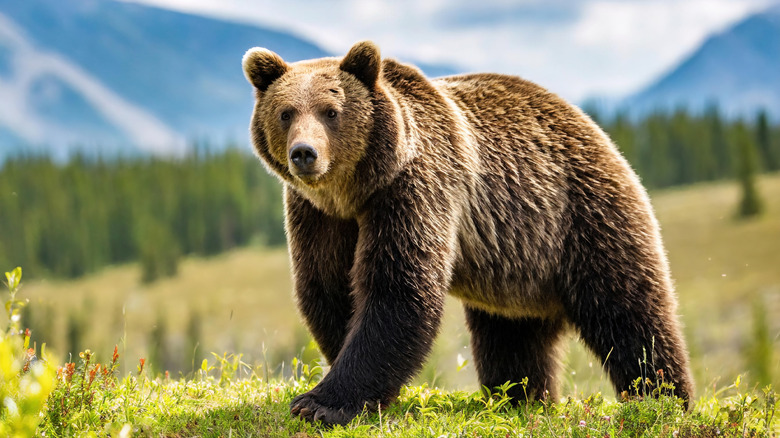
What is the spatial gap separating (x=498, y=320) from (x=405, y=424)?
6.75 ft

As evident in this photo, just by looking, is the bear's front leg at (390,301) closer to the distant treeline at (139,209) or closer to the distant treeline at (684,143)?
the distant treeline at (684,143)

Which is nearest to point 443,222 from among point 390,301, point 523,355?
point 390,301

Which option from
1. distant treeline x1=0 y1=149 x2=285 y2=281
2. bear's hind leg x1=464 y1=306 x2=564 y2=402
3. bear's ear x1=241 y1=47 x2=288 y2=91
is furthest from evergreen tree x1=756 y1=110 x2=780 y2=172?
bear's ear x1=241 y1=47 x2=288 y2=91

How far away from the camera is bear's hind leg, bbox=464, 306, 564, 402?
6.36 m

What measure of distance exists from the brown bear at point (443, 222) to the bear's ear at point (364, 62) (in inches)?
0.4

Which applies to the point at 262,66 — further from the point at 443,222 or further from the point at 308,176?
the point at 443,222

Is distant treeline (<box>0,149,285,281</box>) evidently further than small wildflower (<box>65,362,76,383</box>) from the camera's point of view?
Yes

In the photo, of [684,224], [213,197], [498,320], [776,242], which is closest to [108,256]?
[213,197]

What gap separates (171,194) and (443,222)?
410 feet

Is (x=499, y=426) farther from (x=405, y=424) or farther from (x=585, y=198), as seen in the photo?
(x=585, y=198)

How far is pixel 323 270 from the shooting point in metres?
5.43

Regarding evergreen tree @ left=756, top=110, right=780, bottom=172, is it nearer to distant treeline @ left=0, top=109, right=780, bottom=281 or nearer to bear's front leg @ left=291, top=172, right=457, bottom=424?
distant treeline @ left=0, top=109, right=780, bottom=281

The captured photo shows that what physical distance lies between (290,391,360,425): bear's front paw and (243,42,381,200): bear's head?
140 cm

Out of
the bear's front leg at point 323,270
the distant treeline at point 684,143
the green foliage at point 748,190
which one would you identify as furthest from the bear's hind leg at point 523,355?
the distant treeline at point 684,143
